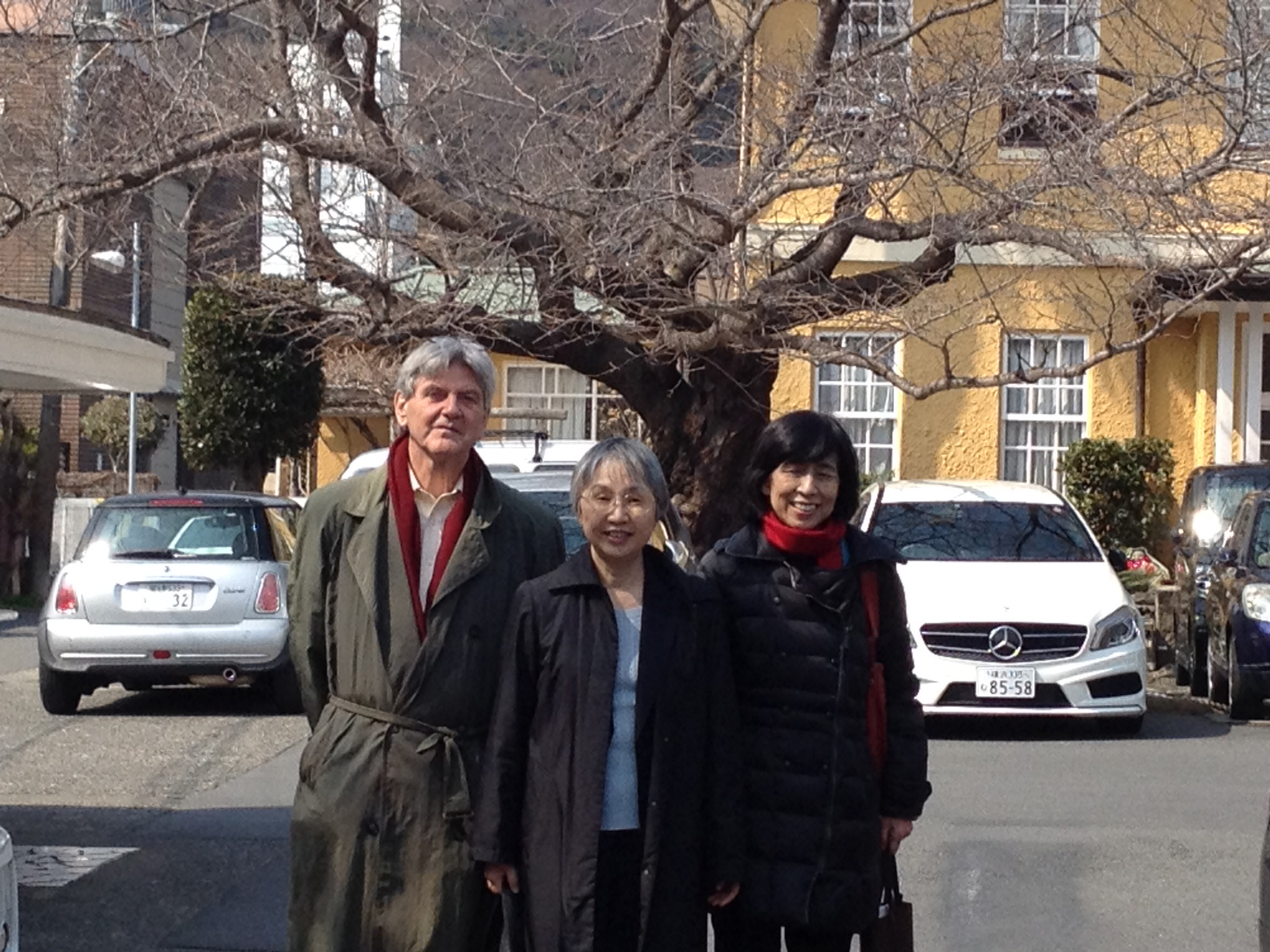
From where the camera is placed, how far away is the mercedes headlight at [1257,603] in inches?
481

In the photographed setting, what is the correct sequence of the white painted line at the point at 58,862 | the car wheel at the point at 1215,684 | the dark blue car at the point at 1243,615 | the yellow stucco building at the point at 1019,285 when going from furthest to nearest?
the car wheel at the point at 1215,684 < the yellow stucco building at the point at 1019,285 < the dark blue car at the point at 1243,615 < the white painted line at the point at 58,862

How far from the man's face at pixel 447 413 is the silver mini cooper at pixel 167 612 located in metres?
8.30

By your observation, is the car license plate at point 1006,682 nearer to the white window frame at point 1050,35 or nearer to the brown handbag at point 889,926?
the white window frame at point 1050,35

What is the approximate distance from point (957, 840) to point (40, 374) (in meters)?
4.47

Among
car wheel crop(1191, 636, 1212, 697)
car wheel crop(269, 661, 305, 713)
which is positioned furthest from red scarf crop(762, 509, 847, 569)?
car wheel crop(1191, 636, 1212, 697)

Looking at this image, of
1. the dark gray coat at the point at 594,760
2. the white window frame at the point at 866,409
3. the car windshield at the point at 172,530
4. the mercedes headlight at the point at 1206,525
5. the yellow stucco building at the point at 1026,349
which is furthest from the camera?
the white window frame at the point at 866,409

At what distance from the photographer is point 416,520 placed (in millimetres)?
4395

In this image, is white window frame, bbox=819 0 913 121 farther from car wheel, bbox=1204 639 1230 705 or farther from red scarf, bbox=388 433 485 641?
red scarf, bbox=388 433 485 641

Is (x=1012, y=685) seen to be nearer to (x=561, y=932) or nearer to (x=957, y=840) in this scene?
(x=957, y=840)

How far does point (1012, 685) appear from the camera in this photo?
11234mm

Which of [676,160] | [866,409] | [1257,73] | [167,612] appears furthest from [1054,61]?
[866,409]

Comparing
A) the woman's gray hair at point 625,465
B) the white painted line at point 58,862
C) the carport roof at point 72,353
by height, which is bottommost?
the white painted line at point 58,862

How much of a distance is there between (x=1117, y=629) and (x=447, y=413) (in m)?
8.06

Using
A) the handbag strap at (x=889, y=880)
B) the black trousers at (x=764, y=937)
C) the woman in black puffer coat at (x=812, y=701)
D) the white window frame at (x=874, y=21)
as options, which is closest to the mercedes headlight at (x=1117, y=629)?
the white window frame at (x=874, y=21)
